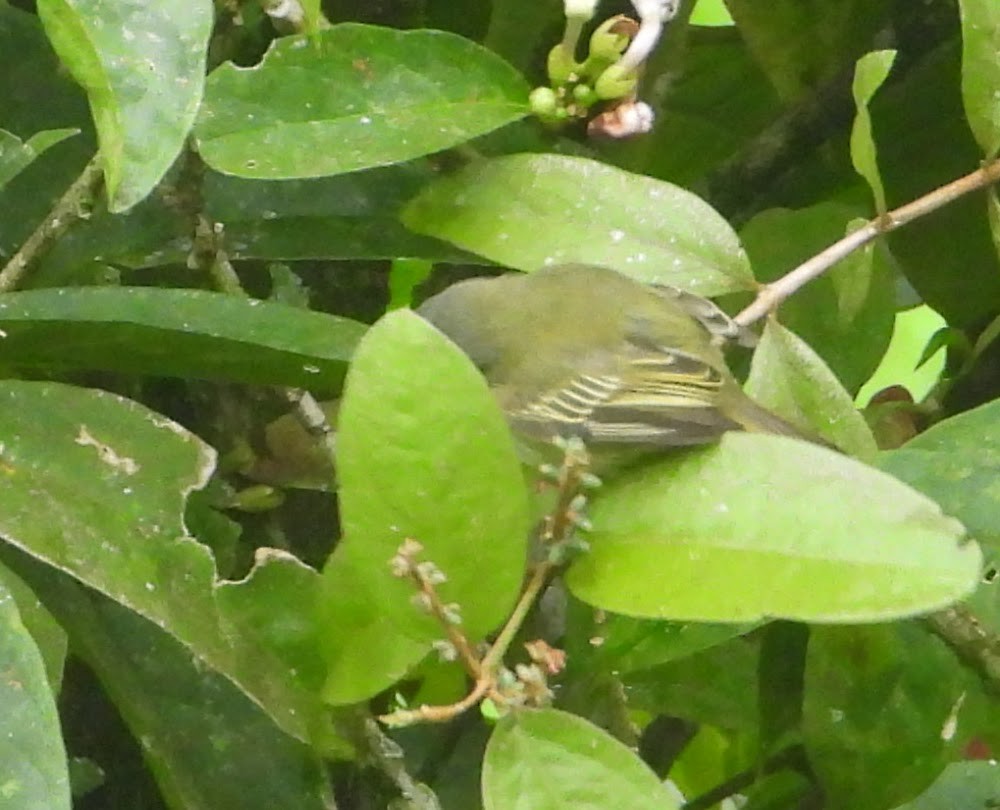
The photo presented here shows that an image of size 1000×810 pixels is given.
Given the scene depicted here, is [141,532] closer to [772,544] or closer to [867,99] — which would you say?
[772,544]

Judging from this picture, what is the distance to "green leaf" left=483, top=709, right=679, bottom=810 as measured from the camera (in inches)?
19.9

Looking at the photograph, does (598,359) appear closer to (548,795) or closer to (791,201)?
(791,201)

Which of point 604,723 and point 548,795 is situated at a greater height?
point 548,795

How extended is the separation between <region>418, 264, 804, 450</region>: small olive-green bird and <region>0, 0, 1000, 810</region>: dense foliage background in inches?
2.5

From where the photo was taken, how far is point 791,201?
1.04 meters

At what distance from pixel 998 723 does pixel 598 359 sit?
0.95ft

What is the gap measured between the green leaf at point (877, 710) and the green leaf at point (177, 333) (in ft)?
0.86

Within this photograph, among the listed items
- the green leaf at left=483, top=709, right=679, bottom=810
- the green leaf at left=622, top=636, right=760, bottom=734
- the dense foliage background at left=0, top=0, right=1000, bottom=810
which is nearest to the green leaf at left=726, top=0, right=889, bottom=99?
the dense foliage background at left=0, top=0, right=1000, bottom=810

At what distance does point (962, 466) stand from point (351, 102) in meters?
0.31

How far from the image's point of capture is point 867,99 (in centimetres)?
66

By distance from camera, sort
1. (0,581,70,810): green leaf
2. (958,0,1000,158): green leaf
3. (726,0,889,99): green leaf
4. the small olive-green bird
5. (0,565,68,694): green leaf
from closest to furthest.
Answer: (0,581,70,810): green leaf, (0,565,68,694): green leaf, (958,0,1000,158): green leaf, the small olive-green bird, (726,0,889,99): green leaf

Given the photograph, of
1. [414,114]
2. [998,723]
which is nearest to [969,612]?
[998,723]

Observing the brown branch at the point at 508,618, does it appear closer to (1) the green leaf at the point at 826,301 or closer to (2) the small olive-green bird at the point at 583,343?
(2) the small olive-green bird at the point at 583,343

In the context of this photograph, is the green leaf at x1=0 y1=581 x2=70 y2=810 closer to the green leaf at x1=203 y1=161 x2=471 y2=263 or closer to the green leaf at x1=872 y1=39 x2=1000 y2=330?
the green leaf at x1=203 y1=161 x2=471 y2=263
